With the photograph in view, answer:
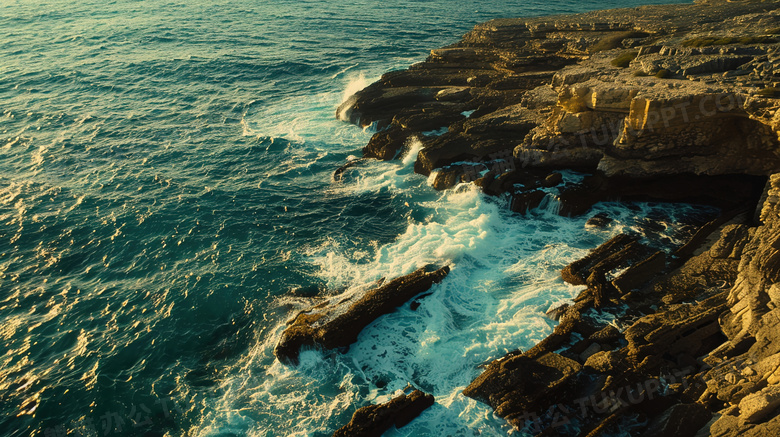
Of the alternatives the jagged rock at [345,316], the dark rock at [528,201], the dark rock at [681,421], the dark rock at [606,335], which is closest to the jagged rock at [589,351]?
the dark rock at [606,335]

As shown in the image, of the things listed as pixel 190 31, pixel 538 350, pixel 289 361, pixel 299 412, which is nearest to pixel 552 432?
pixel 538 350

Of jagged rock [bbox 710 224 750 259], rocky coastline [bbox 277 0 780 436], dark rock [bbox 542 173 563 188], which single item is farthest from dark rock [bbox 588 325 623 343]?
dark rock [bbox 542 173 563 188]

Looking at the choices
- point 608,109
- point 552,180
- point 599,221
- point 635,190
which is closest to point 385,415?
point 599,221

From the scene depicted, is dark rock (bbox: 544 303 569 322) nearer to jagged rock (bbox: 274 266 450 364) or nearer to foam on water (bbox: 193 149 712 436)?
foam on water (bbox: 193 149 712 436)

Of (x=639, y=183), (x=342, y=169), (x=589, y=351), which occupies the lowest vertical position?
(x=589, y=351)

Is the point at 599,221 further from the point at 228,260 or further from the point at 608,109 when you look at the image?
the point at 228,260
